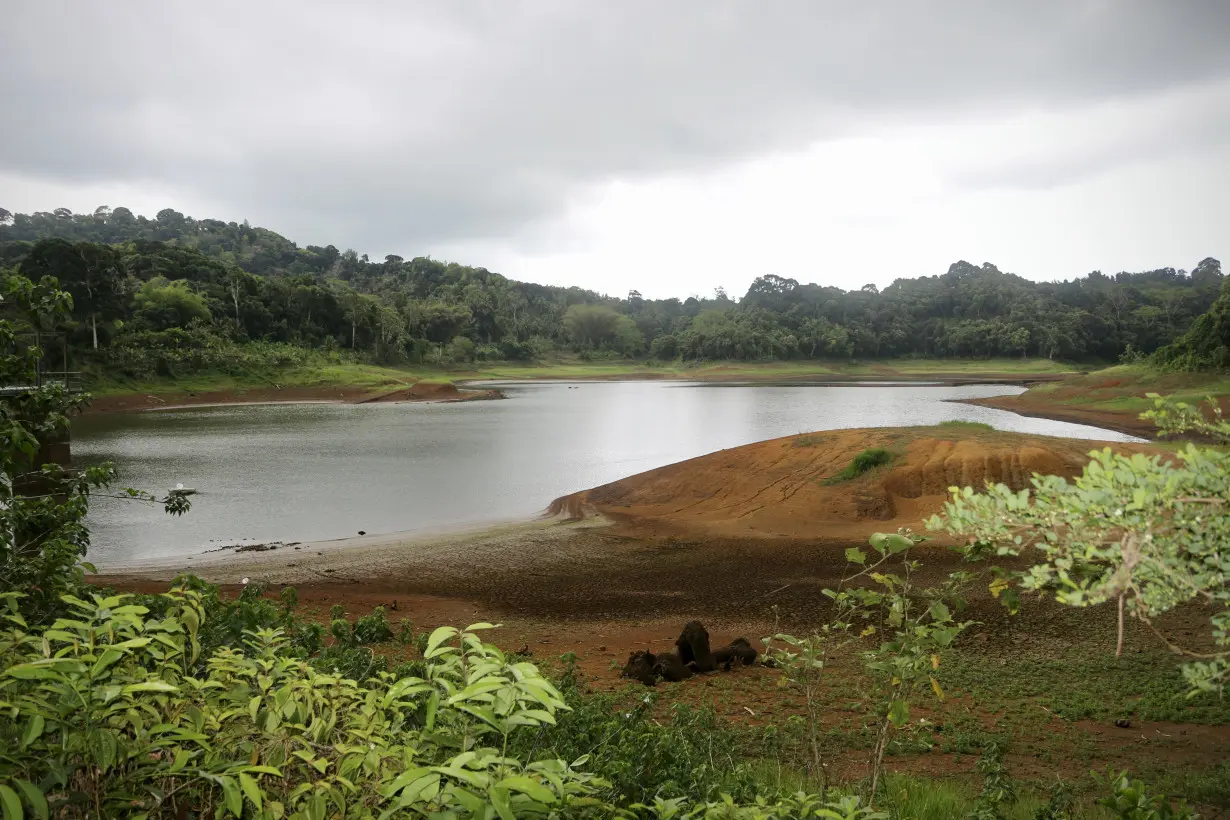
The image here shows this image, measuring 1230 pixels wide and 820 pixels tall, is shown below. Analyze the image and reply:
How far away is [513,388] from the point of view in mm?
78500

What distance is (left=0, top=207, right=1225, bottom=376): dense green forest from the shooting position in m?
57.9

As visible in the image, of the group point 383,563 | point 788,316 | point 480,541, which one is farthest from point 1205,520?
point 788,316

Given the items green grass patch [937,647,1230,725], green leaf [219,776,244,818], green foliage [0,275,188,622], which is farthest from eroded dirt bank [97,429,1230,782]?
green foliage [0,275,188,622]

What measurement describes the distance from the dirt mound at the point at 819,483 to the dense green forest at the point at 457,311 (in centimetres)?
3017

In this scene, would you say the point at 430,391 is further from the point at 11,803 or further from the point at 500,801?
the point at 500,801

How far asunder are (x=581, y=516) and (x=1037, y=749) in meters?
13.8

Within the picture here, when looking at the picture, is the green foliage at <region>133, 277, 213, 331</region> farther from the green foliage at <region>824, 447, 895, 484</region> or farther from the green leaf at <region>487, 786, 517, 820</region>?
the green leaf at <region>487, 786, 517, 820</region>

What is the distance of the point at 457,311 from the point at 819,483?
85.6 meters

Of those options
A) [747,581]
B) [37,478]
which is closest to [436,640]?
[37,478]

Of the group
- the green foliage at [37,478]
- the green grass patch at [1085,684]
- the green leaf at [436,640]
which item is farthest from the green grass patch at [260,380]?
the green leaf at [436,640]

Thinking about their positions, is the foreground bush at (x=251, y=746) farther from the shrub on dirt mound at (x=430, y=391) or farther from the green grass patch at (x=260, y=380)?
the shrub on dirt mound at (x=430, y=391)

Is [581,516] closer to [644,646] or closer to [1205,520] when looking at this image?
[644,646]

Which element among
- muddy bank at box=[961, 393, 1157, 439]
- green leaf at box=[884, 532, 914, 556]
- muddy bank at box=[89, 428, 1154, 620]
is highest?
green leaf at box=[884, 532, 914, 556]

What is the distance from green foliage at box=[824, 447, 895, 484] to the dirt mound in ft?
0.64
